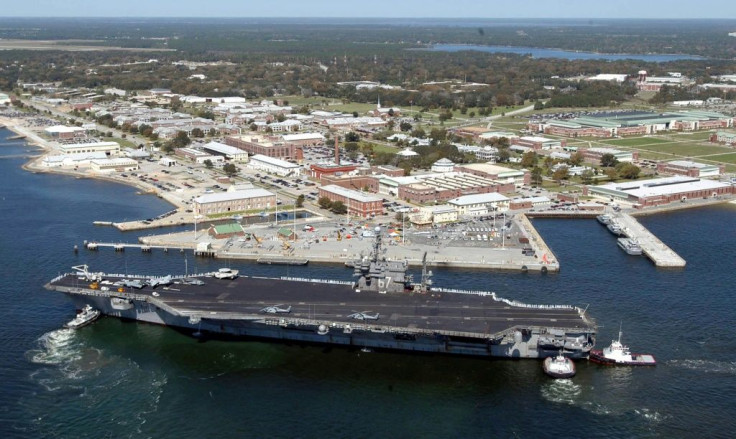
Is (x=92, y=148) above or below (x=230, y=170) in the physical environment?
→ above

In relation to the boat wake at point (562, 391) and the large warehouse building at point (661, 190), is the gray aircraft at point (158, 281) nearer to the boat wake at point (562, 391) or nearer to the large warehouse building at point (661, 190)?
the boat wake at point (562, 391)

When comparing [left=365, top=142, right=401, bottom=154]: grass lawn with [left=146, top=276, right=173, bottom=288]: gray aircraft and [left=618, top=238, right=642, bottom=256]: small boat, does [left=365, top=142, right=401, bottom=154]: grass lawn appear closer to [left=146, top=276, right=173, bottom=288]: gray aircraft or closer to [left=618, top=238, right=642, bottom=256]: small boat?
[left=618, top=238, right=642, bottom=256]: small boat

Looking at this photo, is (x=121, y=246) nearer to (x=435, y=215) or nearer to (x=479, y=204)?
(x=435, y=215)

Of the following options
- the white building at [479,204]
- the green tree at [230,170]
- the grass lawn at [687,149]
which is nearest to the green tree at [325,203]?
the white building at [479,204]

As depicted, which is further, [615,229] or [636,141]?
[636,141]

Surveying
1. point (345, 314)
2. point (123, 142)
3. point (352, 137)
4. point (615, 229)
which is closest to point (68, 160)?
point (123, 142)

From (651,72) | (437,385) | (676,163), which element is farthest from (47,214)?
(651,72)

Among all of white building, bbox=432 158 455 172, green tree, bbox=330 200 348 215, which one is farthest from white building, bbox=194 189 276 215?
white building, bbox=432 158 455 172
